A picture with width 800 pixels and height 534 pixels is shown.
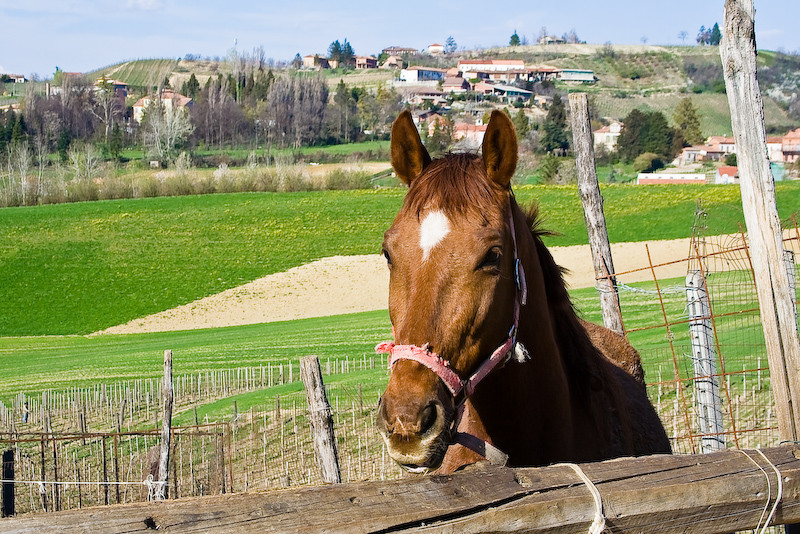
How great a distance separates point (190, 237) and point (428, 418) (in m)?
54.0

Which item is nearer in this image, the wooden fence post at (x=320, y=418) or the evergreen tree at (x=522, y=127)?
the evergreen tree at (x=522, y=127)

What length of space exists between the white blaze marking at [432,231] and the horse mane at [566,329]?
907mm

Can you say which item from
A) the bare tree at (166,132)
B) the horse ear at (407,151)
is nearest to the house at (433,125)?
the horse ear at (407,151)

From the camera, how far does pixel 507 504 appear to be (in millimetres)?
2301

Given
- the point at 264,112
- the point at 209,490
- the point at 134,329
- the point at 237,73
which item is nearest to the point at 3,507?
the point at 209,490

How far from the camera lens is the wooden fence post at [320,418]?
6422mm

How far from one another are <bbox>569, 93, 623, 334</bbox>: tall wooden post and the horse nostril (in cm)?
534

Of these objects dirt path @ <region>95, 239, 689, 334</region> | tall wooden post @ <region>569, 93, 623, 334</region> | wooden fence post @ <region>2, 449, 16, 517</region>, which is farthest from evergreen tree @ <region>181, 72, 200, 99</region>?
tall wooden post @ <region>569, 93, 623, 334</region>

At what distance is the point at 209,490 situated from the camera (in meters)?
11.6

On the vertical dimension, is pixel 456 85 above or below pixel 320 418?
above

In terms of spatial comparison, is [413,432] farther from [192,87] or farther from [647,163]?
[192,87]

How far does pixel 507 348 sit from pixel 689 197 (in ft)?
178

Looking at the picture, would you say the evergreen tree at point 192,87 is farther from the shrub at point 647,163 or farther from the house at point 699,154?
the shrub at point 647,163

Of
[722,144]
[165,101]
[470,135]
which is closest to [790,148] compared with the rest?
[722,144]
